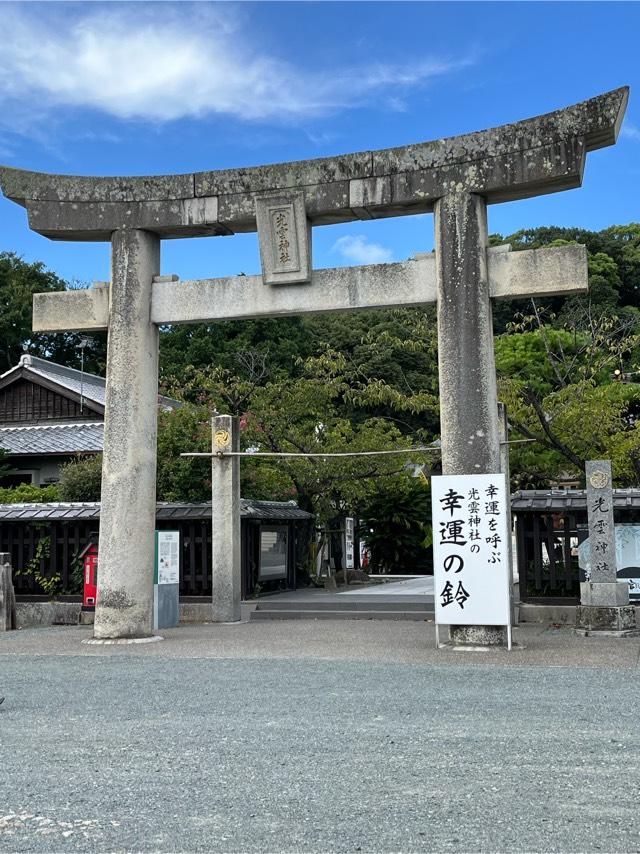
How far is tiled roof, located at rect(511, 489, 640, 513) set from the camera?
14.3 m

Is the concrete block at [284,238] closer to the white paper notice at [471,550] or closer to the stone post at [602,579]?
the white paper notice at [471,550]

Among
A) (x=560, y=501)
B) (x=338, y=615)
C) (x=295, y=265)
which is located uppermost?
(x=295, y=265)

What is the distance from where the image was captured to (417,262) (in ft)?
36.1

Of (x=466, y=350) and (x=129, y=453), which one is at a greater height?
(x=466, y=350)

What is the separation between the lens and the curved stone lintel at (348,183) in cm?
1023

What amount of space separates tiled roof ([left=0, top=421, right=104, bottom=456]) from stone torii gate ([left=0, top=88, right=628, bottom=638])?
12.9 metres

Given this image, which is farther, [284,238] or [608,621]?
[608,621]

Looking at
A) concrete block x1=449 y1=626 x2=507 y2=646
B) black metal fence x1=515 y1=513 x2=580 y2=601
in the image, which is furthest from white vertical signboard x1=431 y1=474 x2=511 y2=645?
black metal fence x1=515 y1=513 x2=580 y2=601

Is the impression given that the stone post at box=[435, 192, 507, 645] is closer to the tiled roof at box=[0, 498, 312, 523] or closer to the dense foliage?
the dense foliage

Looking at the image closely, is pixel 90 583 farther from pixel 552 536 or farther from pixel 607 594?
pixel 607 594

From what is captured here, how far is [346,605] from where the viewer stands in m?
16.7

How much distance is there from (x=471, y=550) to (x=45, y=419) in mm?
21463

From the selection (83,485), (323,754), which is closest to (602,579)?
(323,754)

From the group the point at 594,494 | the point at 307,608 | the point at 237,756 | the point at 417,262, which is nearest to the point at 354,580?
the point at 307,608
